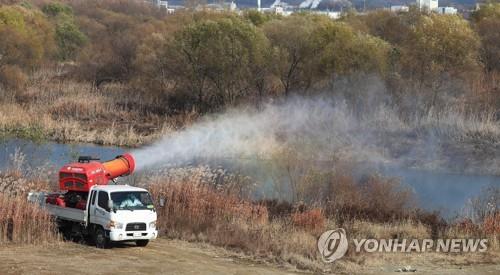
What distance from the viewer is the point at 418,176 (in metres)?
55.5

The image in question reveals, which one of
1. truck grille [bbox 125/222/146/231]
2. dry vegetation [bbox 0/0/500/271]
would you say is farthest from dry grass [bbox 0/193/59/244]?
dry vegetation [bbox 0/0/500/271]

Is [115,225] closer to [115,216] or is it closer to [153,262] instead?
[115,216]

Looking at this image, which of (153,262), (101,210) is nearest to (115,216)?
(101,210)

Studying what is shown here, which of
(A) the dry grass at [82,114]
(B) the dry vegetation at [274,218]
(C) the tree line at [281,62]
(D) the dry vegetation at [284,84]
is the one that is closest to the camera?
(B) the dry vegetation at [274,218]

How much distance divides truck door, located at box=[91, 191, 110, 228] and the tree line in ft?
147

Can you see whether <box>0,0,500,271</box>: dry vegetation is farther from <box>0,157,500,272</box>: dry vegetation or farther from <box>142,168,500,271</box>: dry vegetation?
<box>142,168,500,271</box>: dry vegetation

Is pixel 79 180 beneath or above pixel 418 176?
above

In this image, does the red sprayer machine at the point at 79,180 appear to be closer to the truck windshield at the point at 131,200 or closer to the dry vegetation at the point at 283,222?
the truck windshield at the point at 131,200

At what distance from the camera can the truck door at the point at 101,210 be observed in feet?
83.5

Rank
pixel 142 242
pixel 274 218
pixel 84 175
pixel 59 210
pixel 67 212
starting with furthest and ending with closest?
pixel 274 218, pixel 59 210, pixel 84 175, pixel 67 212, pixel 142 242

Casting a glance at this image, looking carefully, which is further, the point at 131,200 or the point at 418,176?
the point at 418,176

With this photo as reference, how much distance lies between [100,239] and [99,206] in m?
1.01

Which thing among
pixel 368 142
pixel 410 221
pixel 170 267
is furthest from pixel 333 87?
pixel 170 267

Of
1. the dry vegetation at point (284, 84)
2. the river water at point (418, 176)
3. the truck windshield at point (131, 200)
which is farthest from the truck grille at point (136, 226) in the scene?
the river water at point (418, 176)
